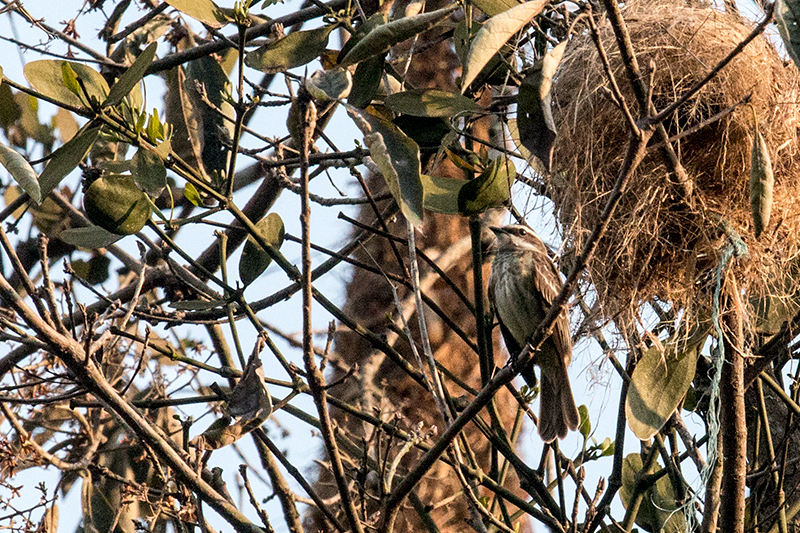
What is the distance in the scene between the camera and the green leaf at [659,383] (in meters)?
2.40

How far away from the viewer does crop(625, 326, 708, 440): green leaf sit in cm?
240

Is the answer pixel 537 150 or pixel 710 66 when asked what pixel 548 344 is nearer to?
pixel 710 66

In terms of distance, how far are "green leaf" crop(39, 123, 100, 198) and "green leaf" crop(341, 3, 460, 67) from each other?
0.58 metres

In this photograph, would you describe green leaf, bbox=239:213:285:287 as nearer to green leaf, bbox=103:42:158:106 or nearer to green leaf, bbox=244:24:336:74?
green leaf, bbox=244:24:336:74

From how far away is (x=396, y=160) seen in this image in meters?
1.75

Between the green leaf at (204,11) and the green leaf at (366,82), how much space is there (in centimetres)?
49

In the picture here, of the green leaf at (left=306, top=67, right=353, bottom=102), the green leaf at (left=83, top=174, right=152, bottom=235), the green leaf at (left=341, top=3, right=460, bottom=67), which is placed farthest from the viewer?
the green leaf at (left=83, top=174, right=152, bottom=235)

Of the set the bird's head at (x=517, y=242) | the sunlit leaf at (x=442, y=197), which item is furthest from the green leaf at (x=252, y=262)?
the bird's head at (x=517, y=242)

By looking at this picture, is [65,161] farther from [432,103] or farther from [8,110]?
[8,110]

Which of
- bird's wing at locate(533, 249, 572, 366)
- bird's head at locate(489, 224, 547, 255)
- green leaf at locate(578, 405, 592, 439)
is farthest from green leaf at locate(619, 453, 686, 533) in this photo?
bird's head at locate(489, 224, 547, 255)

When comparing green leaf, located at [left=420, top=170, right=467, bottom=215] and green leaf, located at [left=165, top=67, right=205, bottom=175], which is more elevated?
green leaf, located at [left=165, top=67, right=205, bottom=175]

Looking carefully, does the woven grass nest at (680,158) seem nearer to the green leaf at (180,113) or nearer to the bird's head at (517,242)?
the bird's head at (517,242)

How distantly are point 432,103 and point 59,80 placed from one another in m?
0.84

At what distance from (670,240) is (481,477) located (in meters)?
0.85
